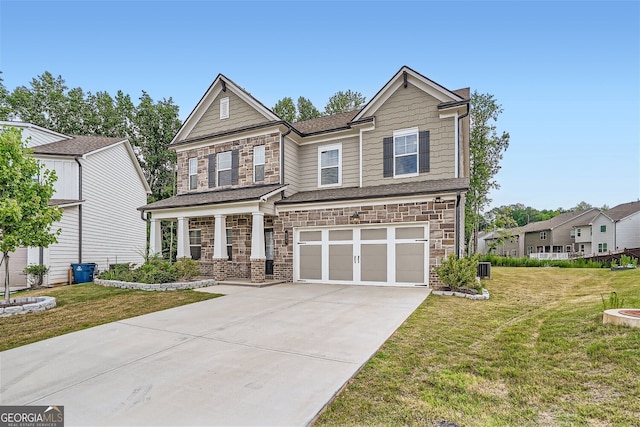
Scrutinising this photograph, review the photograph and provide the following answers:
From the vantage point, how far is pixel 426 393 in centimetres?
325

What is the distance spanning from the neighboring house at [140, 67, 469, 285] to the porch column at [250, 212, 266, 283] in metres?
0.04

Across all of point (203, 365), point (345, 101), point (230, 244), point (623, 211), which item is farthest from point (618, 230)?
point (203, 365)

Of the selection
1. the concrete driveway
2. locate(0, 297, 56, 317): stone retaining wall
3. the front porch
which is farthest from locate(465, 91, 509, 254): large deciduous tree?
locate(0, 297, 56, 317): stone retaining wall

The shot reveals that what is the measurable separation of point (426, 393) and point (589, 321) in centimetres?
381

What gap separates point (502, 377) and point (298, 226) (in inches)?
356

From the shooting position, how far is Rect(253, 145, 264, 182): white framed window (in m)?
13.2

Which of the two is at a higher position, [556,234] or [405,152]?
[405,152]

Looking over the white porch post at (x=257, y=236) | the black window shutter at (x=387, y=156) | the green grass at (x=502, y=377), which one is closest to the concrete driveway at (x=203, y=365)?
the green grass at (x=502, y=377)

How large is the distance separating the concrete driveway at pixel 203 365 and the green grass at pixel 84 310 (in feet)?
2.01

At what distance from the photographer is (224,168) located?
14117 millimetres

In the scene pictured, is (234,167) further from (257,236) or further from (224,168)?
(257,236)

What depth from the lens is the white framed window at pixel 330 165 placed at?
12977 millimetres

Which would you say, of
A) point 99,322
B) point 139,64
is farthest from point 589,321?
point 139,64

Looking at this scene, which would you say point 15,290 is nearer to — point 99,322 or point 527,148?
point 99,322
